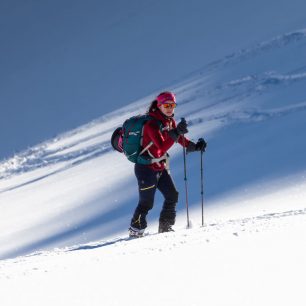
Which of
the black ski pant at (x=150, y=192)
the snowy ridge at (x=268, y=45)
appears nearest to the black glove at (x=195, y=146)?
the black ski pant at (x=150, y=192)

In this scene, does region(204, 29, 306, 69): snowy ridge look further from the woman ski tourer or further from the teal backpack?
the teal backpack

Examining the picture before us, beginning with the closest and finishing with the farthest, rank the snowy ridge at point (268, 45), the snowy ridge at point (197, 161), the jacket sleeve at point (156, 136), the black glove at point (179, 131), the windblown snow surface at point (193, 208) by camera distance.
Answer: the windblown snow surface at point (193, 208) → the black glove at point (179, 131) → the jacket sleeve at point (156, 136) → the snowy ridge at point (197, 161) → the snowy ridge at point (268, 45)

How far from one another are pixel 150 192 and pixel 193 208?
64.6 inches

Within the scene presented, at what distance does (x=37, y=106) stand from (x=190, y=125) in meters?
17.3

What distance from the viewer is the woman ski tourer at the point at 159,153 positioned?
466 cm

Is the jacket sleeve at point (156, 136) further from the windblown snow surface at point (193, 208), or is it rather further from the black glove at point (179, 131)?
the windblown snow surface at point (193, 208)

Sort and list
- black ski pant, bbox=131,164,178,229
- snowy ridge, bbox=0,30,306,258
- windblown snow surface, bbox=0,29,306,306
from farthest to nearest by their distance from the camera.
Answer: snowy ridge, bbox=0,30,306,258, black ski pant, bbox=131,164,178,229, windblown snow surface, bbox=0,29,306,306

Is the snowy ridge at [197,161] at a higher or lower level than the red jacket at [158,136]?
higher

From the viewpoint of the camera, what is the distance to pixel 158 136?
4.66 m

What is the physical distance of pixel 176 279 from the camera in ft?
7.89

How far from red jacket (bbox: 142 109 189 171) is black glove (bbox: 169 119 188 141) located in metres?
0.06

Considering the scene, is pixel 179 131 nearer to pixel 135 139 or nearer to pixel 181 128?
pixel 181 128

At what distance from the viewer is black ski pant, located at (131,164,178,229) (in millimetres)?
4832

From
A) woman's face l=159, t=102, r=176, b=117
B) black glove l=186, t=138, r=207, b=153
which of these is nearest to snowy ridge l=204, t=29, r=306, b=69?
black glove l=186, t=138, r=207, b=153
